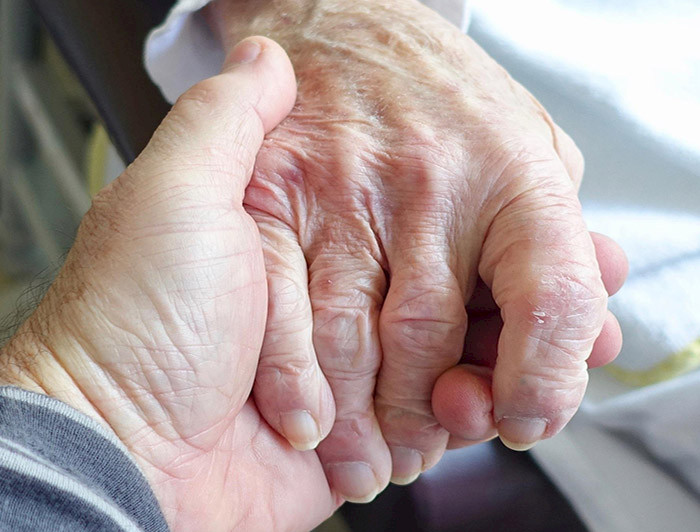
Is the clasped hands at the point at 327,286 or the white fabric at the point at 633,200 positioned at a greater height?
the clasped hands at the point at 327,286

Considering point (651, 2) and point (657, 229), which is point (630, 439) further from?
point (651, 2)

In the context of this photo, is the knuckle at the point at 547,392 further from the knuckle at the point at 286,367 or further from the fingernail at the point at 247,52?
the fingernail at the point at 247,52

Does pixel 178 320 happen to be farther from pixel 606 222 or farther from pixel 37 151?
pixel 37 151

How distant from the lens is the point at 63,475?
0.41m

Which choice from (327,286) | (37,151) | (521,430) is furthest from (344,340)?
(37,151)

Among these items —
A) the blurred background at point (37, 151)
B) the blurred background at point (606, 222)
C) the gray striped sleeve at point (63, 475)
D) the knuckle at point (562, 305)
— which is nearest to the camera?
the gray striped sleeve at point (63, 475)

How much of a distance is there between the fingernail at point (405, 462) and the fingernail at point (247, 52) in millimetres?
350

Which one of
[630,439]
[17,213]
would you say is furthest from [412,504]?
[17,213]

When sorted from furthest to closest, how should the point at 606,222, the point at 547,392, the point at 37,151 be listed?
the point at 37,151 → the point at 606,222 → the point at 547,392

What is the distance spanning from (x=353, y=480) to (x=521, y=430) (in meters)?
0.16

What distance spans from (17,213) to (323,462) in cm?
116

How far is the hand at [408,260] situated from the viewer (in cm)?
52

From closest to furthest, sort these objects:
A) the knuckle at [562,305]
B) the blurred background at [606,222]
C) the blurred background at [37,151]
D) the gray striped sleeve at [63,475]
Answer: the gray striped sleeve at [63,475] → the knuckle at [562,305] → the blurred background at [606,222] → the blurred background at [37,151]

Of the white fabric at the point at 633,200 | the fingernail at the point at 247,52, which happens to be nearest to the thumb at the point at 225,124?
the fingernail at the point at 247,52
